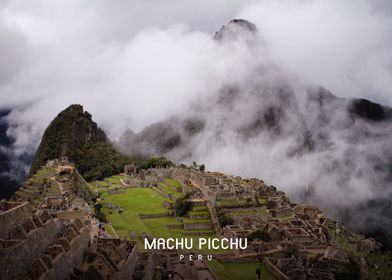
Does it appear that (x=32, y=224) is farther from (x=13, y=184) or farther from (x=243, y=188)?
(x=243, y=188)

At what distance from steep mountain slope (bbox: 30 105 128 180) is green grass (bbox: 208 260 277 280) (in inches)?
1380

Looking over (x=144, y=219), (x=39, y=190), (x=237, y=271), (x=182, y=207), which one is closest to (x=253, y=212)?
(x=182, y=207)

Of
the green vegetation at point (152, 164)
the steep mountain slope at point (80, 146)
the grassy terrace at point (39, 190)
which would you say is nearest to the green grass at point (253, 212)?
the grassy terrace at point (39, 190)

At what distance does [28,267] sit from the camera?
1638 cm

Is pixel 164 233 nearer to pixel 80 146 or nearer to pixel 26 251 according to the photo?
pixel 26 251

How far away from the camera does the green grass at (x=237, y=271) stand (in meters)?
24.5

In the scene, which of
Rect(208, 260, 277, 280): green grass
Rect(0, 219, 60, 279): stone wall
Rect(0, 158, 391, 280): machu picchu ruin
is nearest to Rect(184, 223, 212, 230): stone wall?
Rect(0, 158, 391, 280): machu picchu ruin

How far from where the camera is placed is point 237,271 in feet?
84.5

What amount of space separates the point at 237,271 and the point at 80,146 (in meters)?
51.7

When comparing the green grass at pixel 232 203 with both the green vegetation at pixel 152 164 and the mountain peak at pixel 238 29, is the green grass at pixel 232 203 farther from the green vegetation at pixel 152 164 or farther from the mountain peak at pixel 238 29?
the mountain peak at pixel 238 29

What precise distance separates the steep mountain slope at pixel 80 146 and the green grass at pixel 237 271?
3506 centimetres

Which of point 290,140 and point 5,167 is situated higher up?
point 290,140

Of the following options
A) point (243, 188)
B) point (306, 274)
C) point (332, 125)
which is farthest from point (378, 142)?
point (306, 274)

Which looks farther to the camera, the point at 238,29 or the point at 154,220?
the point at 238,29
